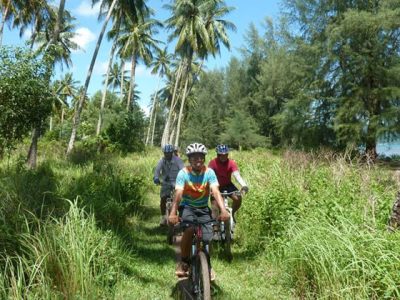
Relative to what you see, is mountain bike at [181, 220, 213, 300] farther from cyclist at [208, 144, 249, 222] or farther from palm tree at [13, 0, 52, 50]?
palm tree at [13, 0, 52, 50]

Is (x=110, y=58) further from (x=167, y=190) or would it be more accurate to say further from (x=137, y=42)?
(x=167, y=190)

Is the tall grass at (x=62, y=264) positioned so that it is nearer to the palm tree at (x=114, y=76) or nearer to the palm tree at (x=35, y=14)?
the palm tree at (x=35, y=14)

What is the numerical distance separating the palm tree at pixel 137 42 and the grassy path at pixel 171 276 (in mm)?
34287

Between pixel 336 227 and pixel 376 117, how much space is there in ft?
61.8

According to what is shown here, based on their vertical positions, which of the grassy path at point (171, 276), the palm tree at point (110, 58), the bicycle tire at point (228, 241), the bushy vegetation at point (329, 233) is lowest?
the grassy path at point (171, 276)

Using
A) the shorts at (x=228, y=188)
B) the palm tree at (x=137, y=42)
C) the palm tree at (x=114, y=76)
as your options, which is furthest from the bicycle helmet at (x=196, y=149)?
the palm tree at (x=114, y=76)

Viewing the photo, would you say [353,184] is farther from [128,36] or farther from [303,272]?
[128,36]

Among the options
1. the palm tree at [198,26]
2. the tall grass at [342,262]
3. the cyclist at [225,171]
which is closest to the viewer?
the tall grass at [342,262]

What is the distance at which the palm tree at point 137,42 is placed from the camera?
41.7 m

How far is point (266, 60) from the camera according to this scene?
43969mm

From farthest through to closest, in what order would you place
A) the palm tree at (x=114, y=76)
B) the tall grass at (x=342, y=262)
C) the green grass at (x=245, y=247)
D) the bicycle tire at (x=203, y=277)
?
the palm tree at (x=114, y=76) < the bicycle tire at (x=203, y=277) < the green grass at (x=245, y=247) < the tall grass at (x=342, y=262)

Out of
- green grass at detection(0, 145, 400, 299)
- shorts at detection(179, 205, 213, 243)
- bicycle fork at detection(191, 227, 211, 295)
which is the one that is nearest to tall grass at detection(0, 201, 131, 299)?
green grass at detection(0, 145, 400, 299)

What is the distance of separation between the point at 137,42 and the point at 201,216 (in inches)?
1537

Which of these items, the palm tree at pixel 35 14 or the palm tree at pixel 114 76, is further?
the palm tree at pixel 114 76
